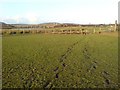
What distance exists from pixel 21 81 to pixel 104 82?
4159 mm

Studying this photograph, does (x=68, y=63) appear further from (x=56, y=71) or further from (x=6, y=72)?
(x=6, y=72)

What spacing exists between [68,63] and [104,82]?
5.85 m

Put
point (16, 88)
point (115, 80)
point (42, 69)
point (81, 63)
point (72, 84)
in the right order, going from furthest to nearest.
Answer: point (81, 63), point (42, 69), point (115, 80), point (72, 84), point (16, 88)

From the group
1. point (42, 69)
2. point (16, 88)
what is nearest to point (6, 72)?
point (42, 69)

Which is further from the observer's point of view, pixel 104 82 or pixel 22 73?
pixel 22 73

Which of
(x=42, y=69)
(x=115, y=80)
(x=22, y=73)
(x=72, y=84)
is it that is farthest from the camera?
(x=42, y=69)

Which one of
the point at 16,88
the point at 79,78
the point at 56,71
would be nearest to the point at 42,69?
the point at 56,71

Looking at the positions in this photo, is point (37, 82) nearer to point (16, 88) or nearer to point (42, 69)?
point (16, 88)

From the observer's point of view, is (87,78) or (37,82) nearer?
(37,82)

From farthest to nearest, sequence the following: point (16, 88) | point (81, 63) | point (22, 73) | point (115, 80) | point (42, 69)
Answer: point (81, 63) < point (42, 69) < point (22, 73) < point (115, 80) < point (16, 88)

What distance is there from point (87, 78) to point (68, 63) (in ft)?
16.2

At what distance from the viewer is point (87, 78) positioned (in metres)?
13.1

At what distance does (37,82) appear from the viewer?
477 inches

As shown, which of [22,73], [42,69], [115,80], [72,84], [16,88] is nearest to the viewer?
[16,88]
